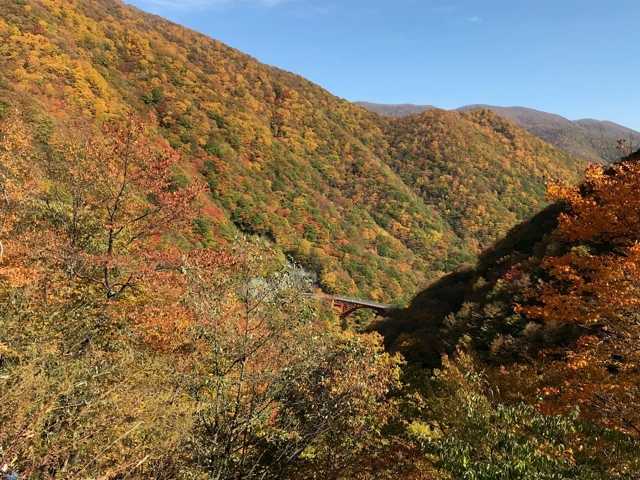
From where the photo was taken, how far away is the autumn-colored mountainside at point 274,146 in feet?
235

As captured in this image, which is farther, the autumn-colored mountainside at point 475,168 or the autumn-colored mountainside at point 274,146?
the autumn-colored mountainside at point 475,168

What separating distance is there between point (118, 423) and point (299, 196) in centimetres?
9186

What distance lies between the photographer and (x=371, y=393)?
41.2 ft

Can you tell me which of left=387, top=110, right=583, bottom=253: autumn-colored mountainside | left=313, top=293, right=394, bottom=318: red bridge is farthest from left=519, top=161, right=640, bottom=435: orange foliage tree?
left=387, top=110, right=583, bottom=253: autumn-colored mountainside

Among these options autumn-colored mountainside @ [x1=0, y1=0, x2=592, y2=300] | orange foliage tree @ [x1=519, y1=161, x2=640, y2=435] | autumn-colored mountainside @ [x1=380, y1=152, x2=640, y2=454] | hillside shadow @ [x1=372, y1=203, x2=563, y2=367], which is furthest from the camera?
autumn-colored mountainside @ [x1=0, y1=0, x2=592, y2=300]

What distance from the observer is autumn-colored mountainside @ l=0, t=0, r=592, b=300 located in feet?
235

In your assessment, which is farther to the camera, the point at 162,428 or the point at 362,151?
the point at 362,151

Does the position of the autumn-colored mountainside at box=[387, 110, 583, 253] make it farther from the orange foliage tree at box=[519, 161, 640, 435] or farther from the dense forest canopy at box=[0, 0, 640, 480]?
the orange foliage tree at box=[519, 161, 640, 435]

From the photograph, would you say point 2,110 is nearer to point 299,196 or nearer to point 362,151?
point 299,196

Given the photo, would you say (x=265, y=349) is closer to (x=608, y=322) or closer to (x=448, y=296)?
(x=608, y=322)

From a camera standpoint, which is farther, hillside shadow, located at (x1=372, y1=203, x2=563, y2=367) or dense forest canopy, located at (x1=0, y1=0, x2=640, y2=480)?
hillside shadow, located at (x1=372, y1=203, x2=563, y2=367)

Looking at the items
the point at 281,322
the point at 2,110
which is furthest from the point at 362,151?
the point at 281,322

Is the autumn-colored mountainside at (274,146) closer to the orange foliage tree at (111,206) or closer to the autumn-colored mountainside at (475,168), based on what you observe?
the autumn-colored mountainside at (475,168)

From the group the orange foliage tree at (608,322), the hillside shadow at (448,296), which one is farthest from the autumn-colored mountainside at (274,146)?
the orange foliage tree at (608,322)
